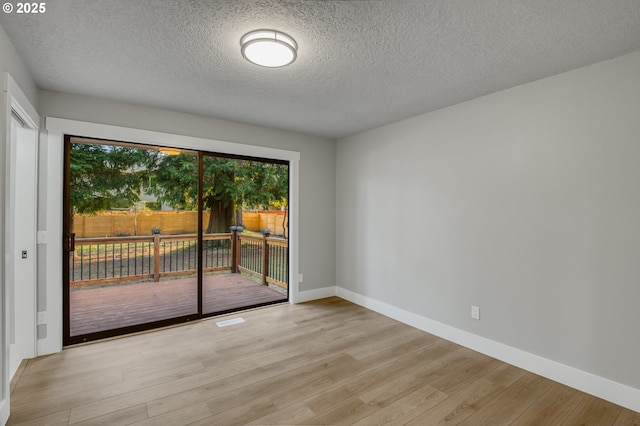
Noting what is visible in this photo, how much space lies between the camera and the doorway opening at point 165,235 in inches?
143

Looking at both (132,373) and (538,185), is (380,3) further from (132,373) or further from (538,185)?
(132,373)

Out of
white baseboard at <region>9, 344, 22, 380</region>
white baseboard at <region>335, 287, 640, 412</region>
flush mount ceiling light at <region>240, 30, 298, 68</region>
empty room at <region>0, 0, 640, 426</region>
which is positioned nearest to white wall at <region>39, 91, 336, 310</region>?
empty room at <region>0, 0, 640, 426</region>

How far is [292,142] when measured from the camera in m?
4.33

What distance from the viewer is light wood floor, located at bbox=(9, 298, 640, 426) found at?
6.44 feet

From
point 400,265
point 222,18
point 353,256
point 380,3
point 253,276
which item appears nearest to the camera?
point 380,3

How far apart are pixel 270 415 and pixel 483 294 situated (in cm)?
220

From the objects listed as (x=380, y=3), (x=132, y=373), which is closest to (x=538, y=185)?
(x=380, y=3)

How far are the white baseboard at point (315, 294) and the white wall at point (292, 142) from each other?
0.21 ft

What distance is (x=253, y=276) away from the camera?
18.2ft

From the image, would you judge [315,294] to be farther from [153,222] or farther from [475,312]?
[153,222]

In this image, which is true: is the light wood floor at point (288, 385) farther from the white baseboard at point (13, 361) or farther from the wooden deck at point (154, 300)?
the wooden deck at point (154, 300)

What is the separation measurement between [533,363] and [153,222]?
495 centimetres

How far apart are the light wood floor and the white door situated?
0.81 feet

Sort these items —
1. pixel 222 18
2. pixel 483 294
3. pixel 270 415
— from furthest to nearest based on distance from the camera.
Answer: pixel 483 294 < pixel 270 415 < pixel 222 18
